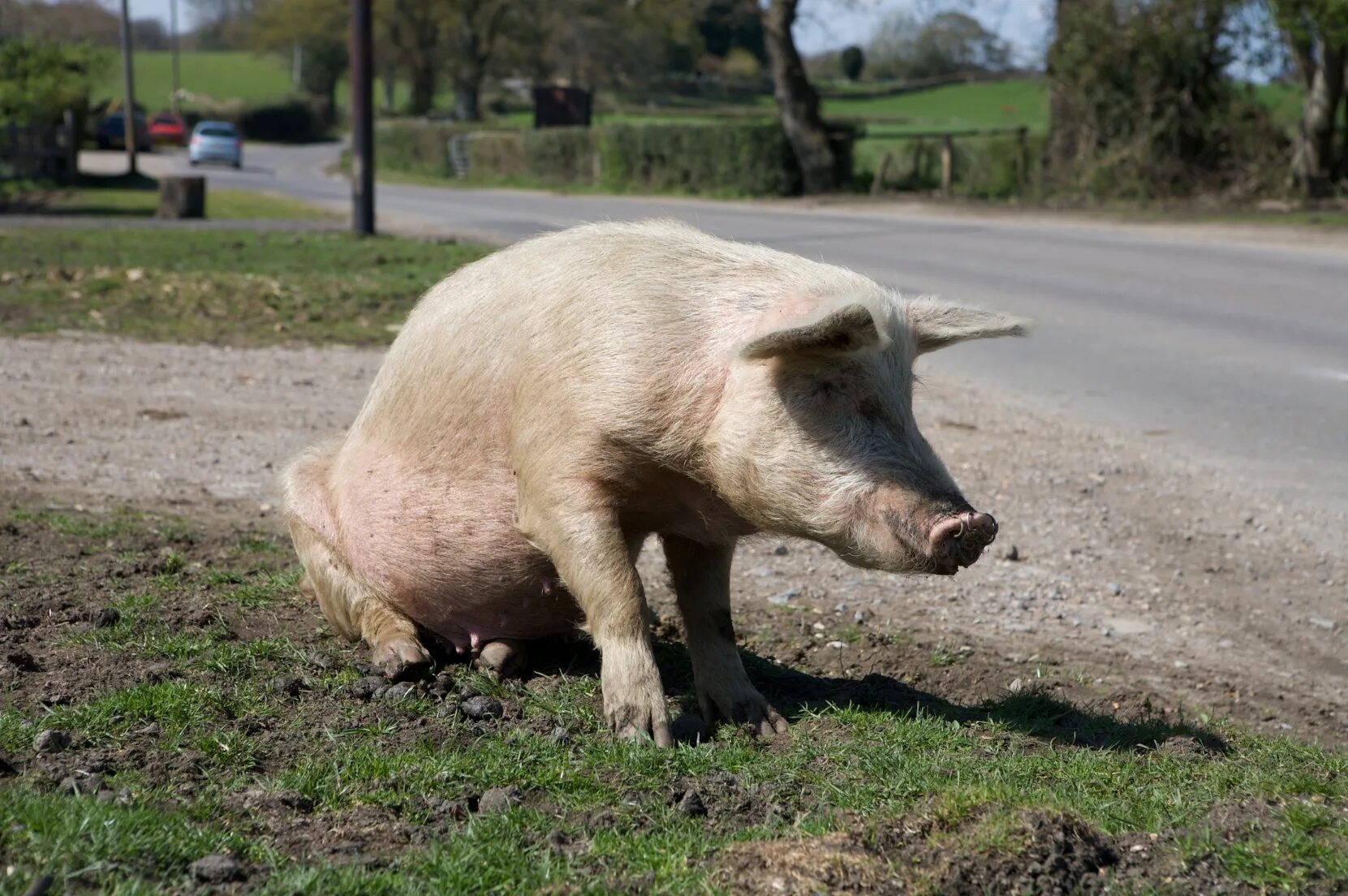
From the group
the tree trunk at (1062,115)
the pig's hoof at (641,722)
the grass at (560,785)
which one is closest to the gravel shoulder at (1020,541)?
the grass at (560,785)

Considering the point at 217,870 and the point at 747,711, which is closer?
the point at 217,870

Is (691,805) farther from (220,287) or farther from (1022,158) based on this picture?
(1022,158)

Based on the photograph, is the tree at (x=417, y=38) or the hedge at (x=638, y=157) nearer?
the hedge at (x=638, y=157)

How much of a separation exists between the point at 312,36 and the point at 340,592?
88.4 meters

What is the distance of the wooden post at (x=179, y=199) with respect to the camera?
80.8ft

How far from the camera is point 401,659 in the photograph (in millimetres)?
4383

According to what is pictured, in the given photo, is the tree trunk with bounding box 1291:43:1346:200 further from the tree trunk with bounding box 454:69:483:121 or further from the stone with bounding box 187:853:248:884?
Result: the tree trunk with bounding box 454:69:483:121

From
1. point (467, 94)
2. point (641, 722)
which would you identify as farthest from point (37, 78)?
point (467, 94)

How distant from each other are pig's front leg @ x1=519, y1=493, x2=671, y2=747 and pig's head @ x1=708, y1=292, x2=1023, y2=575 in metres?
0.36

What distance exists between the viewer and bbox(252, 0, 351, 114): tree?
8438 centimetres

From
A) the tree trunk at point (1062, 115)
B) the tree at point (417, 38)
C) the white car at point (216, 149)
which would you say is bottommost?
the white car at point (216, 149)

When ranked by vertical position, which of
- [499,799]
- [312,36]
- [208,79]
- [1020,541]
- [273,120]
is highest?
[312,36]

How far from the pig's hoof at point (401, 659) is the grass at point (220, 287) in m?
7.42

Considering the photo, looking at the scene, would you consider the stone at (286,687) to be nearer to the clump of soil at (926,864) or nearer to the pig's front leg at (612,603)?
the pig's front leg at (612,603)
